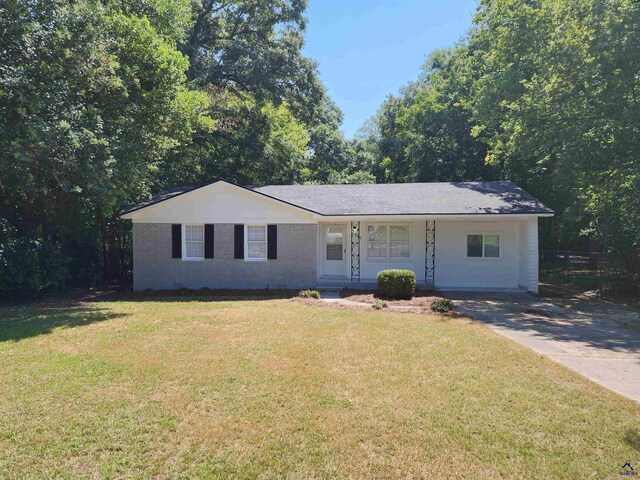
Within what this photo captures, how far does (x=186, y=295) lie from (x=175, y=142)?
546 centimetres

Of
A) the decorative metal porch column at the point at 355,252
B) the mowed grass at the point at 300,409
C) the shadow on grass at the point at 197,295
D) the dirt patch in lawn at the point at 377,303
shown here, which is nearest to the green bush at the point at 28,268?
the shadow on grass at the point at 197,295

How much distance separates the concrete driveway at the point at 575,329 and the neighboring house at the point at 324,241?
1.84 m

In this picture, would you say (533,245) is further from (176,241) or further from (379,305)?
(176,241)

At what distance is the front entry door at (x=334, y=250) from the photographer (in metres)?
15.3

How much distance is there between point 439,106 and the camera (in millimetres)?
24766

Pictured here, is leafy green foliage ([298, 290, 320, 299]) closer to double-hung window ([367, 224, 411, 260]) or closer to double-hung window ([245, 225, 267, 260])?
double-hung window ([245, 225, 267, 260])

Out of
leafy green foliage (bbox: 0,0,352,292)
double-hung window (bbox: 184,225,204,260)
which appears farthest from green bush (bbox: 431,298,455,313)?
leafy green foliage (bbox: 0,0,352,292)

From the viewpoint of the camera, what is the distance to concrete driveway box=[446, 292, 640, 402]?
5.91 m

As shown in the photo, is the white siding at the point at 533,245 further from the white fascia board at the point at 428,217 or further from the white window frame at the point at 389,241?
the white window frame at the point at 389,241

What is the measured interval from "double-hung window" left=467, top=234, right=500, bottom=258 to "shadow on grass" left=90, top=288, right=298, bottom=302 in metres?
6.97

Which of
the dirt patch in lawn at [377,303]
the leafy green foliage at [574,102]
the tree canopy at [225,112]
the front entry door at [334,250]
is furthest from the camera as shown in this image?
the front entry door at [334,250]

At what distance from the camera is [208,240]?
47.0ft

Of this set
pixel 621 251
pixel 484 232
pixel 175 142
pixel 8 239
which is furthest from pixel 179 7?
pixel 621 251

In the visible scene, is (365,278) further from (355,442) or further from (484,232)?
(355,442)
